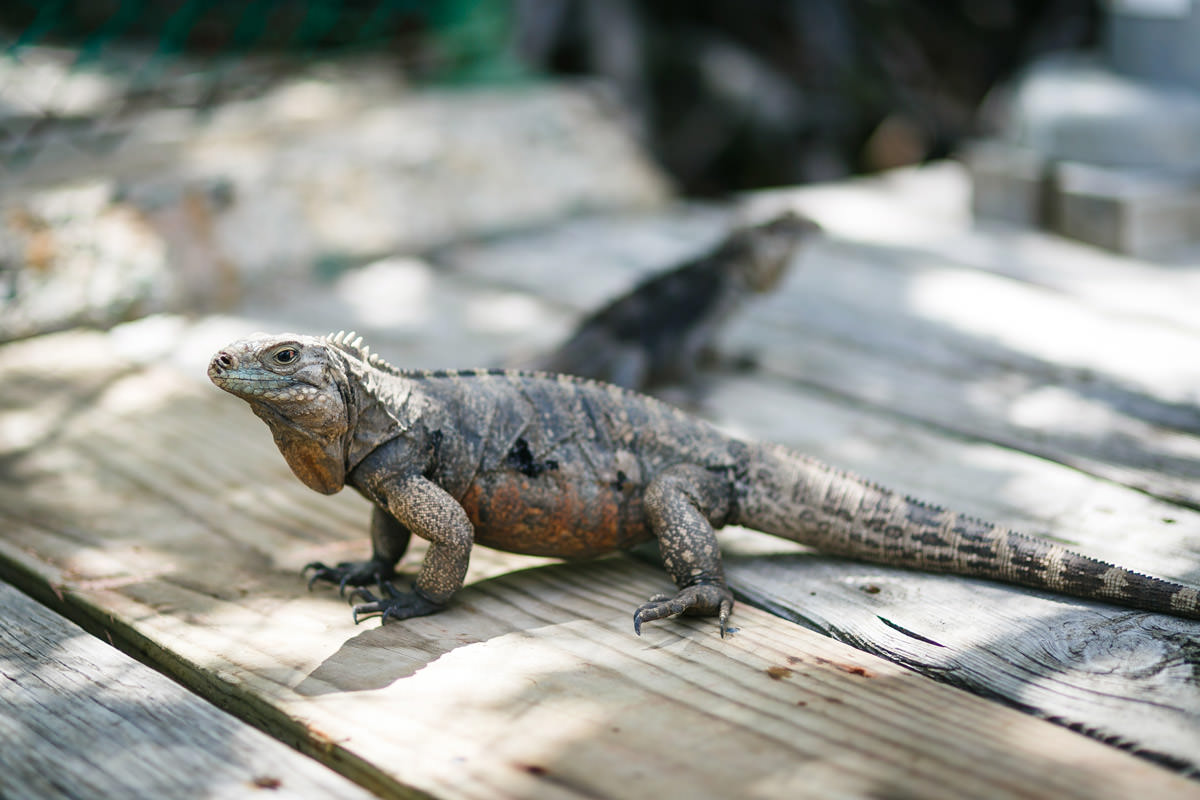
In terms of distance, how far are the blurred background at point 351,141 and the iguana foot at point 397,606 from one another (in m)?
2.65

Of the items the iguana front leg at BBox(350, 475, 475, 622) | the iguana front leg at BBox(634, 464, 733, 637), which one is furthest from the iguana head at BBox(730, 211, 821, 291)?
the iguana front leg at BBox(350, 475, 475, 622)

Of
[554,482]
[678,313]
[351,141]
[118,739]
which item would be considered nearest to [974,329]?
[678,313]

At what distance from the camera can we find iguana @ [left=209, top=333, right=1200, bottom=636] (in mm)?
2506

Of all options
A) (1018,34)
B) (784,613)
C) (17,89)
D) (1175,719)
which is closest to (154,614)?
(784,613)

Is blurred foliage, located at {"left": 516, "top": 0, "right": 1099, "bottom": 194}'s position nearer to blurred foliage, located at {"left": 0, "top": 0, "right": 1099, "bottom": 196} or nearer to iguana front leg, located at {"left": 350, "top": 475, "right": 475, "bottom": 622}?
blurred foliage, located at {"left": 0, "top": 0, "right": 1099, "bottom": 196}

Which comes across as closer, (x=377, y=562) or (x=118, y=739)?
(x=118, y=739)

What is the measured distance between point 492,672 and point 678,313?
9.12 feet

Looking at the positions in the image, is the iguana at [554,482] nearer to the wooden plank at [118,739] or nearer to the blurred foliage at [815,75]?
the wooden plank at [118,739]

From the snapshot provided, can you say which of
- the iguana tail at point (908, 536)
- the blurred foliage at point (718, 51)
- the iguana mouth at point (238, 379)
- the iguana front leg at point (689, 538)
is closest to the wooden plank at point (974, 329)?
the iguana tail at point (908, 536)

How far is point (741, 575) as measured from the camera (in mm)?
2775

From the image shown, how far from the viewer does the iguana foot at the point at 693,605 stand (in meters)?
2.45

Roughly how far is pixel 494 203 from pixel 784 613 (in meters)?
3.89

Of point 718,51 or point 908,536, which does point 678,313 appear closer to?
point 908,536

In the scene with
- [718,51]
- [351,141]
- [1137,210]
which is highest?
[718,51]
